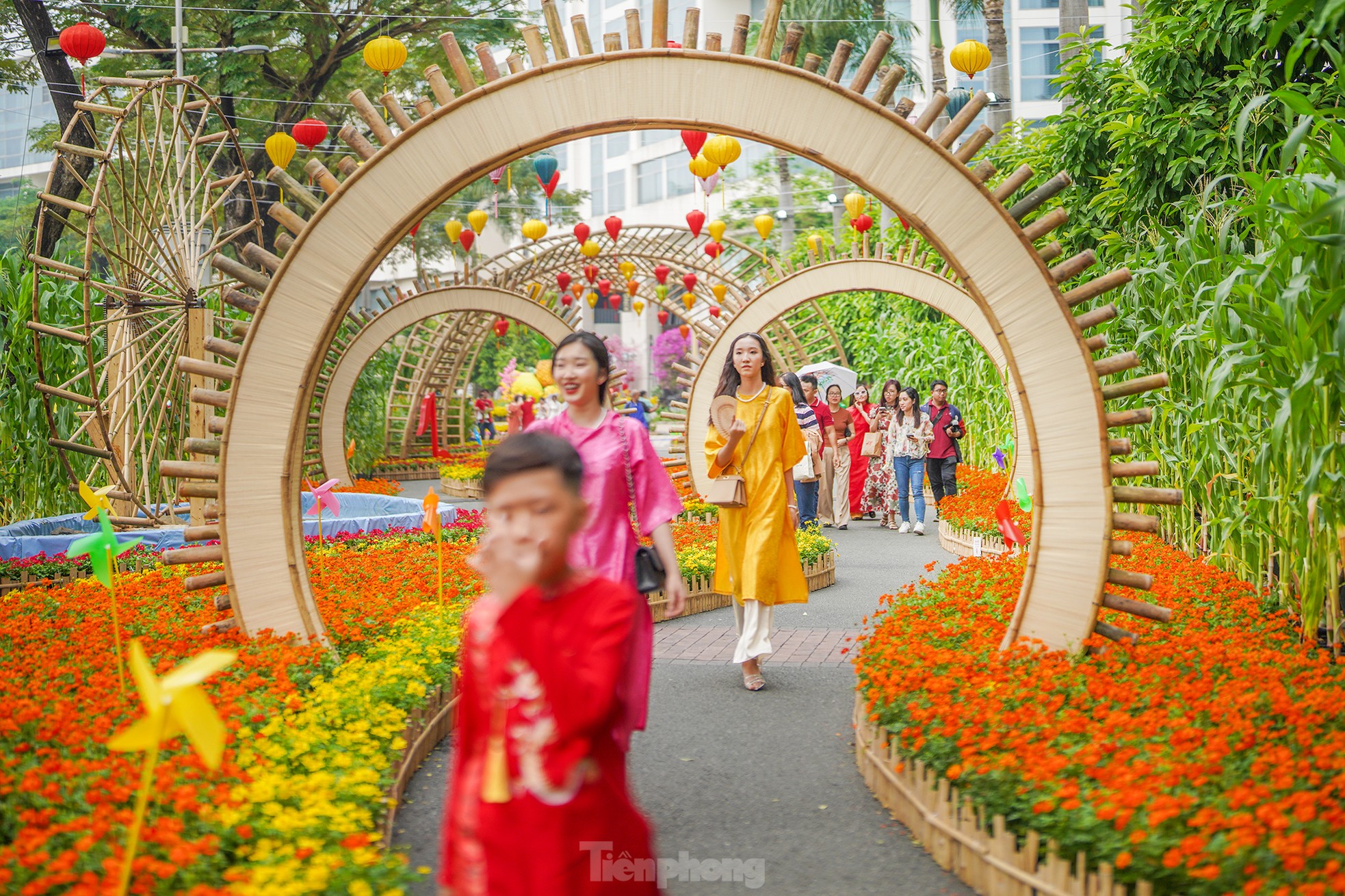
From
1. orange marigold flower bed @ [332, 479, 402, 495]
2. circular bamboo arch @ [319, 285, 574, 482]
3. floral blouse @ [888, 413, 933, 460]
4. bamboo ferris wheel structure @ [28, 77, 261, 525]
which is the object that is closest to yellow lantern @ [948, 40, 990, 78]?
floral blouse @ [888, 413, 933, 460]

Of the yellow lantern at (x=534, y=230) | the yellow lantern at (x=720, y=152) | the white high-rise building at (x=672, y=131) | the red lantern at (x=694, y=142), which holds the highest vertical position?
the white high-rise building at (x=672, y=131)

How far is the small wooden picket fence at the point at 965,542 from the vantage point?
12016 mm

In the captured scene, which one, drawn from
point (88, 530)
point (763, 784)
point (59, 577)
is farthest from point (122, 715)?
point (88, 530)

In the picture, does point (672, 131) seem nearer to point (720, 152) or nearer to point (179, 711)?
point (720, 152)

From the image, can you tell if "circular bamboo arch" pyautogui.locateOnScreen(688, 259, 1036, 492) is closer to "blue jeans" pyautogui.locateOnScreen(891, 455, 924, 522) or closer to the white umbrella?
"blue jeans" pyautogui.locateOnScreen(891, 455, 924, 522)

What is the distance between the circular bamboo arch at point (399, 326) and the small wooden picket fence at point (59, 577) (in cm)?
865

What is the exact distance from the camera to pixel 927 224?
577cm

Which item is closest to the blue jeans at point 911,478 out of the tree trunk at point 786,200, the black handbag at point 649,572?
the black handbag at point 649,572

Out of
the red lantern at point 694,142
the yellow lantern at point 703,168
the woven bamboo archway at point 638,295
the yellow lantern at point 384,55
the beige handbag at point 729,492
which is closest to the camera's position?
the beige handbag at point 729,492

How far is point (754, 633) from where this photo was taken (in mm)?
7094

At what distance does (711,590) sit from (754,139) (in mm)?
5305

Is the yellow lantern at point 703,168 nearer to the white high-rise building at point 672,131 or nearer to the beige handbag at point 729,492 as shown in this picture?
the beige handbag at point 729,492

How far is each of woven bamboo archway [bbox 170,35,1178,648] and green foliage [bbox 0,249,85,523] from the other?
707cm

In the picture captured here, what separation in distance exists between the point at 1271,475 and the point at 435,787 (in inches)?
183
